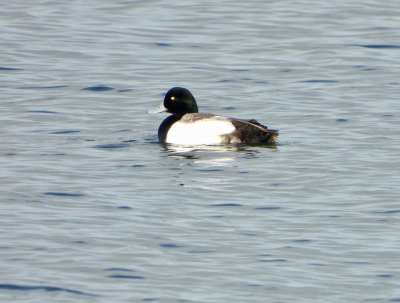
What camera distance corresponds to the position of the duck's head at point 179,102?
12.6m

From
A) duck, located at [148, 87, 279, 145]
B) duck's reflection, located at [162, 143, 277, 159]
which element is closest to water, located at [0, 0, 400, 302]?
duck's reflection, located at [162, 143, 277, 159]

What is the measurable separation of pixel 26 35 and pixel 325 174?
11388 mm

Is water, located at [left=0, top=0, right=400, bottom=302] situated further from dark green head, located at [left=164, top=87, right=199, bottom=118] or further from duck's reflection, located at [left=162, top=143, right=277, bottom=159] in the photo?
dark green head, located at [left=164, top=87, right=199, bottom=118]

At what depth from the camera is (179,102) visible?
12617mm

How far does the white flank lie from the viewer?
11773 mm

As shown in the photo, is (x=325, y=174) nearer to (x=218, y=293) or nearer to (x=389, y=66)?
(x=218, y=293)

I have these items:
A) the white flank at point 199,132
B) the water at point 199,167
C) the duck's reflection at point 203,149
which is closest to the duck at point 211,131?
the white flank at point 199,132

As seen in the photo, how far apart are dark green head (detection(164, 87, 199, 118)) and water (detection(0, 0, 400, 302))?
45cm

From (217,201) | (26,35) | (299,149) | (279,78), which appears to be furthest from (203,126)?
(26,35)

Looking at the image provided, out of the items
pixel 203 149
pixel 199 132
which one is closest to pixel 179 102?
pixel 199 132

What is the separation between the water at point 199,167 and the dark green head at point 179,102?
1.47 ft

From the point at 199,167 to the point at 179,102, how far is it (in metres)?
2.41

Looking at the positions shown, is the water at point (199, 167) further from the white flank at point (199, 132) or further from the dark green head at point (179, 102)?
the dark green head at point (179, 102)

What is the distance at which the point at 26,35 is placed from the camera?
64.7 ft
